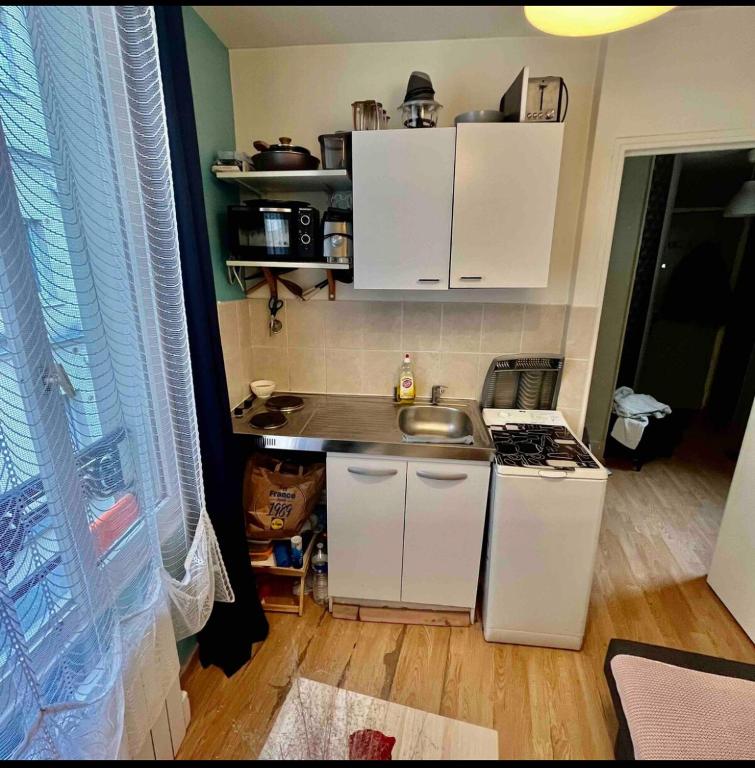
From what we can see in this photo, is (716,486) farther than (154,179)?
Yes

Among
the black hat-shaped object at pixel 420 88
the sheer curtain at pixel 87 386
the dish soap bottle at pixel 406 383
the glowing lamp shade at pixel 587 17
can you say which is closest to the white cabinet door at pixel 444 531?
the dish soap bottle at pixel 406 383

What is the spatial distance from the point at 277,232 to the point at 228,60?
87 cm

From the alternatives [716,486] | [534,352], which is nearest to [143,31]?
[534,352]

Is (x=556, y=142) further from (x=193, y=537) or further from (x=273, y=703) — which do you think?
(x=273, y=703)

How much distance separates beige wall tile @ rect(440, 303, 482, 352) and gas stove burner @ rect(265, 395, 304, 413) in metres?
0.77

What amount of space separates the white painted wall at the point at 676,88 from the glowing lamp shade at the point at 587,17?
0.81 metres

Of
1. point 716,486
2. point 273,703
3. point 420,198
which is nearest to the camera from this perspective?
point 273,703

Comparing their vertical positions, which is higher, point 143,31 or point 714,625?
point 143,31

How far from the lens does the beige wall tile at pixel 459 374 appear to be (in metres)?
2.02

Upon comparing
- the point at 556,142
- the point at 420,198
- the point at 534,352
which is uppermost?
the point at 556,142

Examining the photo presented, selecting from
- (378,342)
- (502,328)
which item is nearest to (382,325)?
(378,342)

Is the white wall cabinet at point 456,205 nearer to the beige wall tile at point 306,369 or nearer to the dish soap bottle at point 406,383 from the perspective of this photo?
the dish soap bottle at point 406,383

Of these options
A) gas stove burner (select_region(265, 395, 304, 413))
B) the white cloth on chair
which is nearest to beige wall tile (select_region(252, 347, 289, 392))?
gas stove burner (select_region(265, 395, 304, 413))

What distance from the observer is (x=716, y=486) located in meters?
2.82
